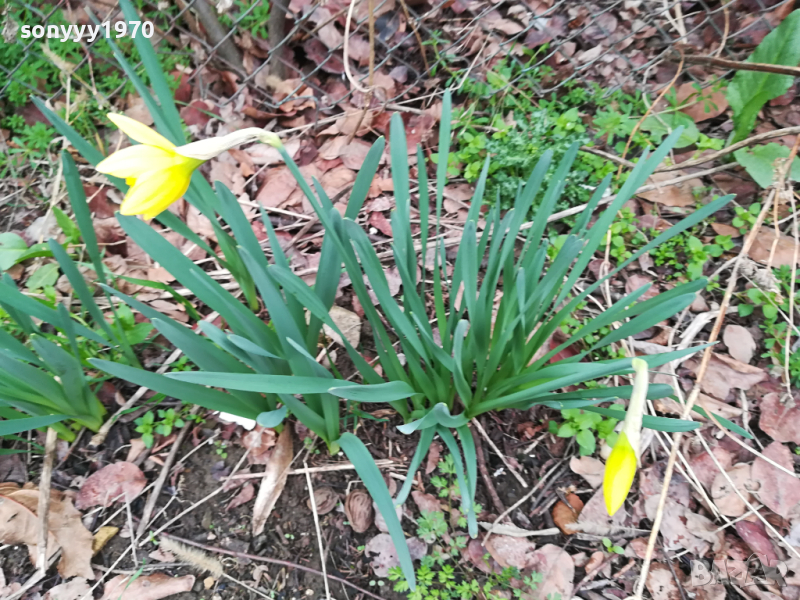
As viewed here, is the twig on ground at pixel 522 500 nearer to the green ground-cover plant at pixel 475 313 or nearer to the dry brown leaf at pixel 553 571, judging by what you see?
the dry brown leaf at pixel 553 571

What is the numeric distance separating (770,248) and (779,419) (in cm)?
70

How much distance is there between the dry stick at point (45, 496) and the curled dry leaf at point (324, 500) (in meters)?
0.73

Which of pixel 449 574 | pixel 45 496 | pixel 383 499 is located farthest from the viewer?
pixel 45 496

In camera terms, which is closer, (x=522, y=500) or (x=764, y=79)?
(x=522, y=500)

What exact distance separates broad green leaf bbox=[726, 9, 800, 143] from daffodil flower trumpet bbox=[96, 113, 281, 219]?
204 cm

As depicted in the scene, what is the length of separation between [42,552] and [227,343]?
3.00 ft

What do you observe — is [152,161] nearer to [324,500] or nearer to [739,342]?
[324,500]

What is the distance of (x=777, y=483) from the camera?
1475mm

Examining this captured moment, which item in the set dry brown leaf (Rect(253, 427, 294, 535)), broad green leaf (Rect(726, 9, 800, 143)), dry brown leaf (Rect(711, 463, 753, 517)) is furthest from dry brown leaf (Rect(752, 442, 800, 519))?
dry brown leaf (Rect(253, 427, 294, 535))

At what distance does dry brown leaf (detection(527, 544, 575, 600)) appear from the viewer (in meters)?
1.32

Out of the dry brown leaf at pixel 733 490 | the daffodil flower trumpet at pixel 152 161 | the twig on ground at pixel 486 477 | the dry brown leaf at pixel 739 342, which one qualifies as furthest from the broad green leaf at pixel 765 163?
the daffodil flower trumpet at pixel 152 161

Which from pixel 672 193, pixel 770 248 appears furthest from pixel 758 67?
pixel 770 248

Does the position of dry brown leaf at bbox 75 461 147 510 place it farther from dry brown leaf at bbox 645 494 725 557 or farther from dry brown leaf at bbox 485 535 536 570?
dry brown leaf at bbox 645 494 725 557

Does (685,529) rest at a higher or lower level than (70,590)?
lower
